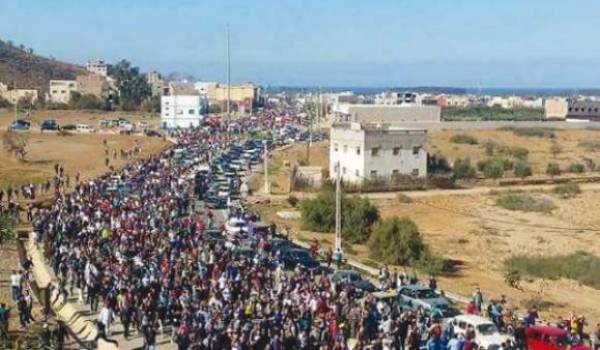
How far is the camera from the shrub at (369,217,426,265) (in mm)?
32094

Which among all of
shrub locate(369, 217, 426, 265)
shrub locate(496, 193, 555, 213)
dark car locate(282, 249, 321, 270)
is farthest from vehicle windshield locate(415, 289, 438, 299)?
shrub locate(496, 193, 555, 213)

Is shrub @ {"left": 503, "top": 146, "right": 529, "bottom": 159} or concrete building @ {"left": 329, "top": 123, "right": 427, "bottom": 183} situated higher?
concrete building @ {"left": 329, "top": 123, "right": 427, "bottom": 183}

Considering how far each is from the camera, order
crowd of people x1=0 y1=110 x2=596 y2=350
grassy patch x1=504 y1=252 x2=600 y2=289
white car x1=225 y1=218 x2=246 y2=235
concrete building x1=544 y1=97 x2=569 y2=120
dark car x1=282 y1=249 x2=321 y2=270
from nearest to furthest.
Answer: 1. crowd of people x1=0 y1=110 x2=596 y2=350
2. dark car x1=282 y1=249 x2=321 y2=270
3. grassy patch x1=504 y1=252 x2=600 y2=289
4. white car x1=225 y1=218 x2=246 y2=235
5. concrete building x1=544 y1=97 x2=569 y2=120

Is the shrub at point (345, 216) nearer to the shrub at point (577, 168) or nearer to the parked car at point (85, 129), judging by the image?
the shrub at point (577, 168)

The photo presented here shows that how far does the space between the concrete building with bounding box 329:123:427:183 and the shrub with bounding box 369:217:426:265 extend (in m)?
21.0

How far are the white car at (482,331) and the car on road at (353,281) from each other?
14.8 ft

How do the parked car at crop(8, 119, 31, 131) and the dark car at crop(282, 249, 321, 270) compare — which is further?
the parked car at crop(8, 119, 31, 131)

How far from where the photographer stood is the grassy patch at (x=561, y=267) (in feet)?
102

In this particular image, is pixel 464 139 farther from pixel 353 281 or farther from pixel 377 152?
pixel 353 281

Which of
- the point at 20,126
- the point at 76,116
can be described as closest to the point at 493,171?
the point at 20,126

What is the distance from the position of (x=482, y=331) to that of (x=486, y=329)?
0.43 feet

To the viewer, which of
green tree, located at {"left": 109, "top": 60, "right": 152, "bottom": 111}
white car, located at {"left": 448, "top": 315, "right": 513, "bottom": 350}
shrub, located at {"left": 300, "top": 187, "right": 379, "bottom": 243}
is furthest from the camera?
green tree, located at {"left": 109, "top": 60, "right": 152, "bottom": 111}

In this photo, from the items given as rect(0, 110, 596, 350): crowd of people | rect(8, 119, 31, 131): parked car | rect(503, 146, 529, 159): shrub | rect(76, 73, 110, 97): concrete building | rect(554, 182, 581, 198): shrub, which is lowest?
rect(554, 182, 581, 198): shrub

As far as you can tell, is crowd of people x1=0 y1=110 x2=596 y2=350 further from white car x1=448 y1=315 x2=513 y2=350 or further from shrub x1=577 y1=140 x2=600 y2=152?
shrub x1=577 y1=140 x2=600 y2=152
